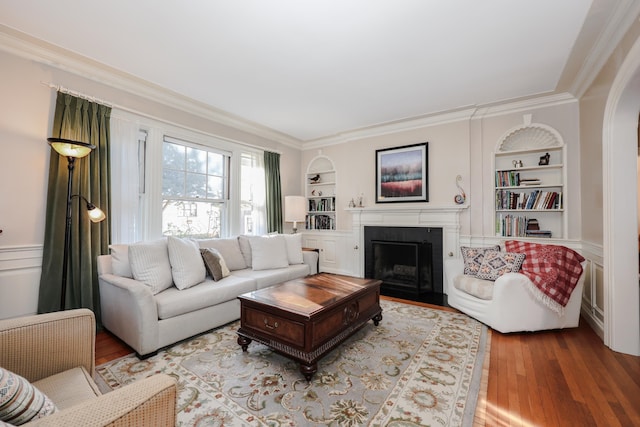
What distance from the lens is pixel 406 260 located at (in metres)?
4.37

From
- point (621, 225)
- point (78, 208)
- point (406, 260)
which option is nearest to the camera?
point (621, 225)

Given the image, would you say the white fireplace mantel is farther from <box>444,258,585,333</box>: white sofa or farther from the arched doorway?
the arched doorway

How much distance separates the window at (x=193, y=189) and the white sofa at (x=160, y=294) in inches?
25.7

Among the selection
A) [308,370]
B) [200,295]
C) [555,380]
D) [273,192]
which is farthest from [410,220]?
[200,295]

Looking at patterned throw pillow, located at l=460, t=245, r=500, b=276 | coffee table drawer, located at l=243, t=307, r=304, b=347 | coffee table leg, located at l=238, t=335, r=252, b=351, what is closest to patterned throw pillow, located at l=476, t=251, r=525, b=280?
patterned throw pillow, located at l=460, t=245, r=500, b=276

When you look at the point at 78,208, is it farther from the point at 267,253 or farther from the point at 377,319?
the point at 377,319

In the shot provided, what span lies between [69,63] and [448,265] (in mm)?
4582

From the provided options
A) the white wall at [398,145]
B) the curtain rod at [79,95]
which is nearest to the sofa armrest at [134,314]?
the curtain rod at [79,95]

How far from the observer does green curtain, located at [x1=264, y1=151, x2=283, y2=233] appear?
4.81m

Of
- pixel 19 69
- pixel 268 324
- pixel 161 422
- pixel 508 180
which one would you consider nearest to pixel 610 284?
pixel 508 180

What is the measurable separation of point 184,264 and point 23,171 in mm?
1591

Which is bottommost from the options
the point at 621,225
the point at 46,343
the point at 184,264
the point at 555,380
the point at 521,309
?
the point at 555,380

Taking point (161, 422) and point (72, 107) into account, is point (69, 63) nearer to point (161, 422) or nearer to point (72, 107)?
point (72, 107)

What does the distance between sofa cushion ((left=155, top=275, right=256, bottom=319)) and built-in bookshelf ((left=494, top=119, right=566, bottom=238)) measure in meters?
3.35
